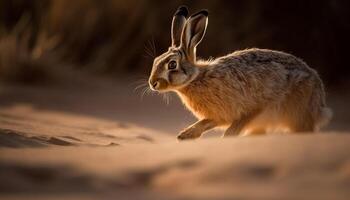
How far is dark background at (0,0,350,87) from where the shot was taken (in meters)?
11.5

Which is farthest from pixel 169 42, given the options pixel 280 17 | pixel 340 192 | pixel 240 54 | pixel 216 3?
pixel 340 192

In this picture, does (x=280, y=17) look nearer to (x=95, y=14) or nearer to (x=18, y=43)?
(x=95, y=14)

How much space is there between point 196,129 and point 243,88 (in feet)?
Result: 2.02

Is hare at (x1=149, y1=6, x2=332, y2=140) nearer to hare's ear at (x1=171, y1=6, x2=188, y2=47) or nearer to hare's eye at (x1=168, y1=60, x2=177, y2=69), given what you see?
hare's eye at (x1=168, y1=60, x2=177, y2=69)

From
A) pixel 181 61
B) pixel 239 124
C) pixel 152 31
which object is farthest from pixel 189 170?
pixel 152 31

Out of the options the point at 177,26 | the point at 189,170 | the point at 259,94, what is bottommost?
the point at 189,170

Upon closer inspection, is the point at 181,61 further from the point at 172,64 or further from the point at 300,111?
the point at 300,111

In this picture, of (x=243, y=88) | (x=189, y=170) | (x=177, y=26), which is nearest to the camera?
(x=189, y=170)

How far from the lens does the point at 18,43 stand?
1109cm

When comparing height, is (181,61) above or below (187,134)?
above

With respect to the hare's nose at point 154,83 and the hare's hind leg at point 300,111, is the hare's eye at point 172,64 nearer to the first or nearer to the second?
the hare's nose at point 154,83

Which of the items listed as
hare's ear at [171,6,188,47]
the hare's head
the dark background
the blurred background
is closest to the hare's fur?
the hare's head

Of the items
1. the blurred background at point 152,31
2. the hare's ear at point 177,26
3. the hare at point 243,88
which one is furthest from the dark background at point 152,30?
the hare at point 243,88

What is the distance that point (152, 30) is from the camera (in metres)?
11.7
